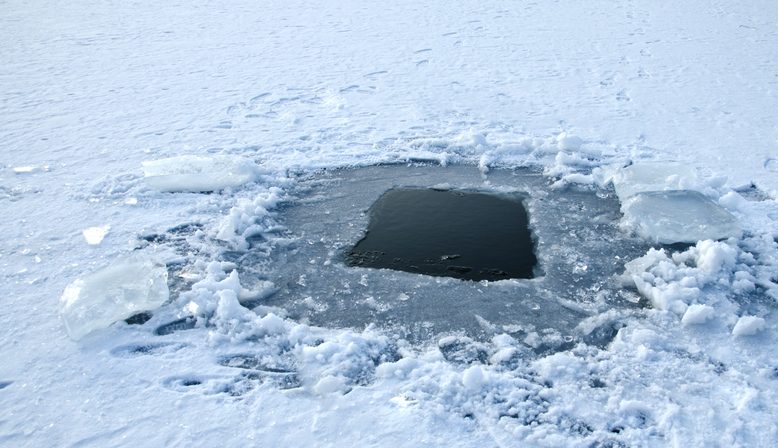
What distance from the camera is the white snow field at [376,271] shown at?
8.60 ft

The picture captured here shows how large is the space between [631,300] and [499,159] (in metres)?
2.16

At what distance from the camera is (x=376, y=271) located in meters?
3.65

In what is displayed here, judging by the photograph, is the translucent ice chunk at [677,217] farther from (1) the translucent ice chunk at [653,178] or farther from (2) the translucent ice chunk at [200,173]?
(2) the translucent ice chunk at [200,173]

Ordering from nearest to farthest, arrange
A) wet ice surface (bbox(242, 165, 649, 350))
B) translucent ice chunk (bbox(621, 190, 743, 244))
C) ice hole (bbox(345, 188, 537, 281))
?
wet ice surface (bbox(242, 165, 649, 350)), ice hole (bbox(345, 188, 537, 281)), translucent ice chunk (bbox(621, 190, 743, 244))

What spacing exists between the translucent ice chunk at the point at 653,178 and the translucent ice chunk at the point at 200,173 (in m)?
3.29

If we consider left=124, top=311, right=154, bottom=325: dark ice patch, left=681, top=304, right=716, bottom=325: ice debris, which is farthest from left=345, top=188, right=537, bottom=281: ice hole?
left=124, top=311, right=154, bottom=325: dark ice patch

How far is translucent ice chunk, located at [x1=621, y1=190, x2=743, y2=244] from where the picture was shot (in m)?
3.83

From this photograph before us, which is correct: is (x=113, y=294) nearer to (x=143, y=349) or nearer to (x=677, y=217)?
(x=143, y=349)

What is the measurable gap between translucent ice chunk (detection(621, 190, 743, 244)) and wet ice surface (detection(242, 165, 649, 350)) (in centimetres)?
14

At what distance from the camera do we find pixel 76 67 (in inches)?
325

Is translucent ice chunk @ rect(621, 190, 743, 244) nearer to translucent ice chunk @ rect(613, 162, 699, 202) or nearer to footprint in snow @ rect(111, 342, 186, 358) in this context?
translucent ice chunk @ rect(613, 162, 699, 202)

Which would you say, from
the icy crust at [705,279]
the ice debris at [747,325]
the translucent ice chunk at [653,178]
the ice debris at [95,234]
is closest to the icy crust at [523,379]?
the ice debris at [747,325]

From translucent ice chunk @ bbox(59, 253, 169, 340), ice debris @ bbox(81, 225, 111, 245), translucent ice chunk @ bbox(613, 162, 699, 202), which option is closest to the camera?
translucent ice chunk @ bbox(59, 253, 169, 340)

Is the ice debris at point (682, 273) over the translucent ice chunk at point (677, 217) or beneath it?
beneath
